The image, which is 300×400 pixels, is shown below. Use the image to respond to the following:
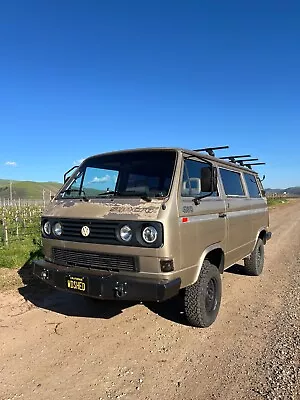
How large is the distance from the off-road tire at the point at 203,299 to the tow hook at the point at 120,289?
3.23 ft

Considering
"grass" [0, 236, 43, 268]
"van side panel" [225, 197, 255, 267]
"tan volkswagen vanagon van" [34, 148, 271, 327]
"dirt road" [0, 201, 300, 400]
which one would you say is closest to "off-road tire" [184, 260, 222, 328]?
"tan volkswagen vanagon van" [34, 148, 271, 327]

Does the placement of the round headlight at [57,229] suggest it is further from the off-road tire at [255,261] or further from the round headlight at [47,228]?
the off-road tire at [255,261]

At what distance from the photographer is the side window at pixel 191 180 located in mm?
4255

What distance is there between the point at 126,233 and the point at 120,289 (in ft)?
2.00

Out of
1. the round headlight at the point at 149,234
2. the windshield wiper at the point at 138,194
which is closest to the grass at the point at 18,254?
the windshield wiper at the point at 138,194

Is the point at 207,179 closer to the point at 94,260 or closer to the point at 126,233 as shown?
the point at 126,233

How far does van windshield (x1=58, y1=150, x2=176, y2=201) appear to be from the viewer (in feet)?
14.1

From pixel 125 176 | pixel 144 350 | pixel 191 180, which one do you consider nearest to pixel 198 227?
pixel 191 180

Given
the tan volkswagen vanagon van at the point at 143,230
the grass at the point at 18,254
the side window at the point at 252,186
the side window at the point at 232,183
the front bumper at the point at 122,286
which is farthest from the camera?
the grass at the point at 18,254

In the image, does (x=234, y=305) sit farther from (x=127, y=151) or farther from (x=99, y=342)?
(x=127, y=151)

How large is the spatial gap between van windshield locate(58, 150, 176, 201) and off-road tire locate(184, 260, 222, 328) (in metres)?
1.28

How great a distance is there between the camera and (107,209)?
4074 mm

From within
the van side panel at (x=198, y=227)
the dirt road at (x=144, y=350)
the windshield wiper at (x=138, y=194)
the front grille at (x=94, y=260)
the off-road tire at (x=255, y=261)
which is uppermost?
the windshield wiper at (x=138, y=194)

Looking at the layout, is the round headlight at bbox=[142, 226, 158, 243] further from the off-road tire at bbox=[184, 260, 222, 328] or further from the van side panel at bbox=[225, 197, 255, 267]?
the van side panel at bbox=[225, 197, 255, 267]
